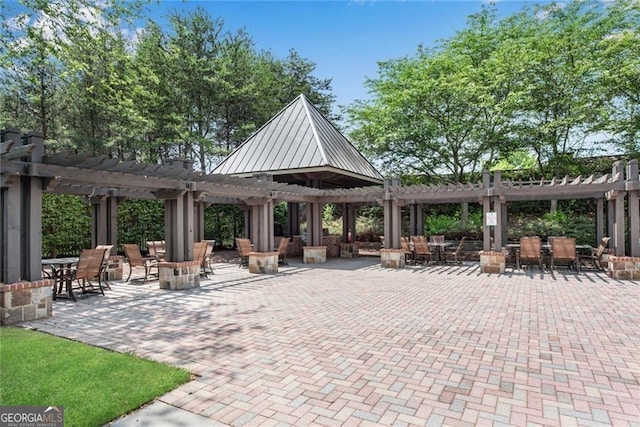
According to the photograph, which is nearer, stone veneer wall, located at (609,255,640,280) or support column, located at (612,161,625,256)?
stone veneer wall, located at (609,255,640,280)

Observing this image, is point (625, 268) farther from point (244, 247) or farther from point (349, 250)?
point (244, 247)

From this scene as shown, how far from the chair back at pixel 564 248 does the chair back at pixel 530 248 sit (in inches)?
16.9

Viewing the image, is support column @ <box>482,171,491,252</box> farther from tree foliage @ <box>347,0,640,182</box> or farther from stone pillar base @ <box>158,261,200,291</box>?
stone pillar base @ <box>158,261,200,291</box>

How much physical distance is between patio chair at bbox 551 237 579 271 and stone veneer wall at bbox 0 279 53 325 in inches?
511

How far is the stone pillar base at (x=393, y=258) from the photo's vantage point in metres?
12.6

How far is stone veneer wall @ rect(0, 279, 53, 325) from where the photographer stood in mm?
5594

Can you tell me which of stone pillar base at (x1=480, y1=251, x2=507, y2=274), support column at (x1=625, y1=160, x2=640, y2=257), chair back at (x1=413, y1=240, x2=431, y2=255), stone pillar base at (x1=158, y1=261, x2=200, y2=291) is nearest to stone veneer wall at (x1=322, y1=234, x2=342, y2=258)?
chair back at (x1=413, y1=240, x2=431, y2=255)

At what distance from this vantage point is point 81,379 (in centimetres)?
337

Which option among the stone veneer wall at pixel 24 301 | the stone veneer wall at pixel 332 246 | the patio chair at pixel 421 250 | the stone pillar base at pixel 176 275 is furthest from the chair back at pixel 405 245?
the stone veneer wall at pixel 24 301

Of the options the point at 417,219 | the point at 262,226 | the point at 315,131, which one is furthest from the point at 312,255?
the point at 315,131

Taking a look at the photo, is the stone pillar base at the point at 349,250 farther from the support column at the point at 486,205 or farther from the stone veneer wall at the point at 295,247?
the support column at the point at 486,205

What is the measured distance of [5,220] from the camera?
566 cm

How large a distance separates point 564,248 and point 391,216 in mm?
5467

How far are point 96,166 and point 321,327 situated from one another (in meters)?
5.29
